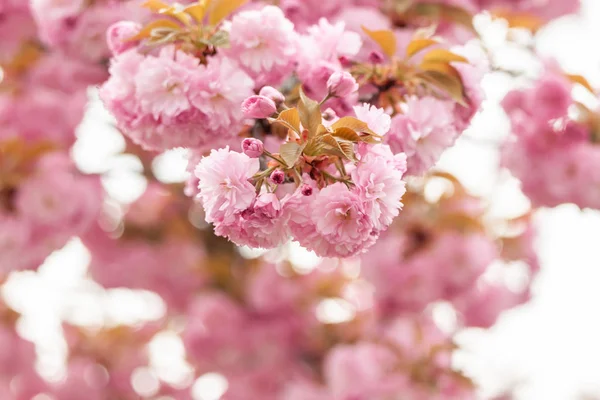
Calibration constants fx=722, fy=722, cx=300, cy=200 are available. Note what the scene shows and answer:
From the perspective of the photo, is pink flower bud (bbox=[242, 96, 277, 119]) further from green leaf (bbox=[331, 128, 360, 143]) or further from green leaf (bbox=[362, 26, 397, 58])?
green leaf (bbox=[362, 26, 397, 58])

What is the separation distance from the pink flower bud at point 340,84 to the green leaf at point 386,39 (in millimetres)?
199

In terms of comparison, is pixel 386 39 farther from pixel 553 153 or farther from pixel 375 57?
pixel 553 153

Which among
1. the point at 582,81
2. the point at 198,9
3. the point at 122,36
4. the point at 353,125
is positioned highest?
the point at 582,81

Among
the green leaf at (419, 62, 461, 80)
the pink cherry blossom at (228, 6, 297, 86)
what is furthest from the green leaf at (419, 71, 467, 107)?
the pink cherry blossom at (228, 6, 297, 86)

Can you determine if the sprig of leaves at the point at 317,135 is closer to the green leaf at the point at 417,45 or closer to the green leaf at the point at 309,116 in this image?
the green leaf at the point at 309,116

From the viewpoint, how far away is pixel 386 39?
0.94 m

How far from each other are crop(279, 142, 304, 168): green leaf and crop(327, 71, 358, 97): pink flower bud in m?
0.11

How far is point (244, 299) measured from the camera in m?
2.26

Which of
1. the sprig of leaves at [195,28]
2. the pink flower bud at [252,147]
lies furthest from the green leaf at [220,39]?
the pink flower bud at [252,147]

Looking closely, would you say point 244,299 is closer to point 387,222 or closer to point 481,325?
point 481,325

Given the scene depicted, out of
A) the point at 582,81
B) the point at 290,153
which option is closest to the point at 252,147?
the point at 290,153

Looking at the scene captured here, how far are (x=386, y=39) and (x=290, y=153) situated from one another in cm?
34

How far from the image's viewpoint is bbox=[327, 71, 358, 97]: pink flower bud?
29.6 inches

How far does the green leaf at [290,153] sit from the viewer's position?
2.14ft
